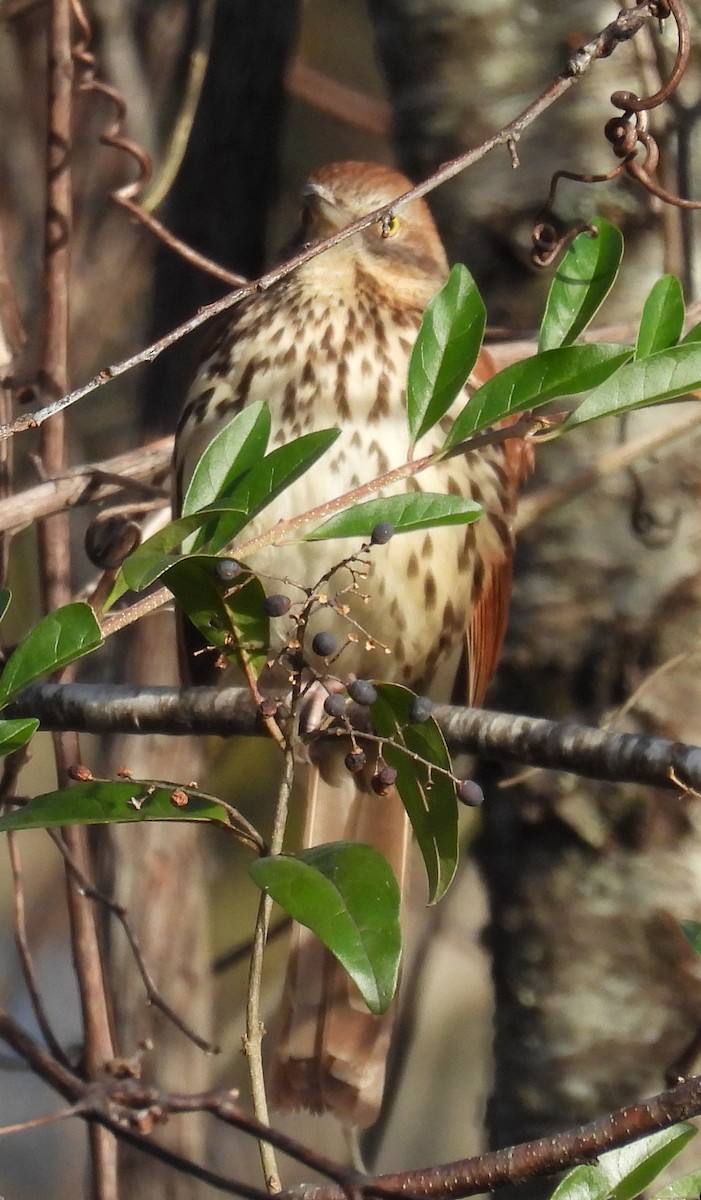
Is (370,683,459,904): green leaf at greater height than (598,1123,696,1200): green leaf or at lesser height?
greater

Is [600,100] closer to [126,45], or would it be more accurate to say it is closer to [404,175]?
[404,175]

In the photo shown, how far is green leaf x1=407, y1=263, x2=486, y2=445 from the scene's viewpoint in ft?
6.13

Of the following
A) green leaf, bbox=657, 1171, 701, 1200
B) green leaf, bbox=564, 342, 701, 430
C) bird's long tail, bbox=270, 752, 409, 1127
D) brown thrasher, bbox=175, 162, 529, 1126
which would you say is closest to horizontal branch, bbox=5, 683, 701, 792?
green leaf, bbox=564, 342, 701, 430

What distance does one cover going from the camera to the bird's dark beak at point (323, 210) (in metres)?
3.27

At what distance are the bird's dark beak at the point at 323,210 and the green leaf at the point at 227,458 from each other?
4.92 ft

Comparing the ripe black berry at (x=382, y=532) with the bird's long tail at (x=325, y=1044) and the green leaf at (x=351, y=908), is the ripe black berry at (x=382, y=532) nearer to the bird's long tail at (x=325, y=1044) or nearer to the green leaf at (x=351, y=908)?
the green leaf at (x=351, y=908)

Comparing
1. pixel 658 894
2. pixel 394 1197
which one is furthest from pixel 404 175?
pixel 394 1197

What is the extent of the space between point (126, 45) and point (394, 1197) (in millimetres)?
3328

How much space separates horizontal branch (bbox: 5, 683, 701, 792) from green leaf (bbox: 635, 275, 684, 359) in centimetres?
45

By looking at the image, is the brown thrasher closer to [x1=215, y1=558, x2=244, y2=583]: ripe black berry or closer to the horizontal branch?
the horizontal branch

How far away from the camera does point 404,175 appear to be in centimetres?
354

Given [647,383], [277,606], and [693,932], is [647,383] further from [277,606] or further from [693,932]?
[693,932]

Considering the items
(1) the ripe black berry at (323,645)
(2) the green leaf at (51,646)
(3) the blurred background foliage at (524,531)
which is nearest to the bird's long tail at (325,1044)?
(3) the blurred background foliage at (524,531)

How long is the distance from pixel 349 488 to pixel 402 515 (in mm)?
1107
